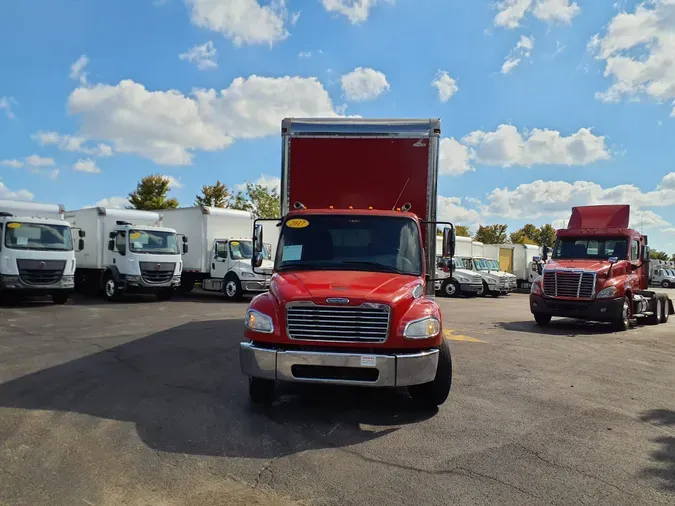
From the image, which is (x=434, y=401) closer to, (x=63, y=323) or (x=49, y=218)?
(x=63, y=323)

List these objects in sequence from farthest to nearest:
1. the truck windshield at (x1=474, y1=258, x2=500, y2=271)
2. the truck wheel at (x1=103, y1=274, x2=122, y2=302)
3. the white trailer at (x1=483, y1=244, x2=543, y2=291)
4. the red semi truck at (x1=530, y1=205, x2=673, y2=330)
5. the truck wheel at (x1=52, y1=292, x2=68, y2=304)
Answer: the white trailer at (x1=483, y1=244, x2=543, y2=291) < the truck windshield at (x1=474, y1=258, x2=500, y2=271) < the truck wheel at (x1=103, y1=274, x2=122, y2=302) < the truck wheel at (x1=52, y1=292, x2=68, y2=304) < the red semi truck at (x1=530, y1=205, x2=673, y2=330)

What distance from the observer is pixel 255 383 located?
18.7 feet

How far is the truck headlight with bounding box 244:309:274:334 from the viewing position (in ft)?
17.4

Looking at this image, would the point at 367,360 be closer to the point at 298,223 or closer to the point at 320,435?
the point at 320,435

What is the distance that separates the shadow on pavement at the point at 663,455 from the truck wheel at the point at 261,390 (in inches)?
138

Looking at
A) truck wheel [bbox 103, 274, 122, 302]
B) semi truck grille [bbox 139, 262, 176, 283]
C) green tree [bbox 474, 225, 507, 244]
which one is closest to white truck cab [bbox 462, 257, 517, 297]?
semi truck grille [bbox 139, 262, 176, 283]

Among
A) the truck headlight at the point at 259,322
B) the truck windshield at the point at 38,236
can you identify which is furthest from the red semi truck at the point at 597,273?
the truck windshield at the point at 38,236

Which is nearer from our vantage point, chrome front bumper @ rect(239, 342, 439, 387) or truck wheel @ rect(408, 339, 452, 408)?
chrome front bumper @ rect(239, 342, 439, 387)

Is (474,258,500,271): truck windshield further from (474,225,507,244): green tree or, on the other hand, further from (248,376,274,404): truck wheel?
(474,225,507,244): green tree

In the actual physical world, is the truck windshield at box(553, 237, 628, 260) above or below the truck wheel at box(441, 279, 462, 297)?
above

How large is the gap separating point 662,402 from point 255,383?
4.79m

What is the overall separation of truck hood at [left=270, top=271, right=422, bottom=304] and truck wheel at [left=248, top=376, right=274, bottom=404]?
3.17 ft

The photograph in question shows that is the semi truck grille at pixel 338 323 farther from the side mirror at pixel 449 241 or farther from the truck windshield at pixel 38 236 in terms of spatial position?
the truck windshield at pixel 38 236

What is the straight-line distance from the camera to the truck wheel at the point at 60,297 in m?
16.6
